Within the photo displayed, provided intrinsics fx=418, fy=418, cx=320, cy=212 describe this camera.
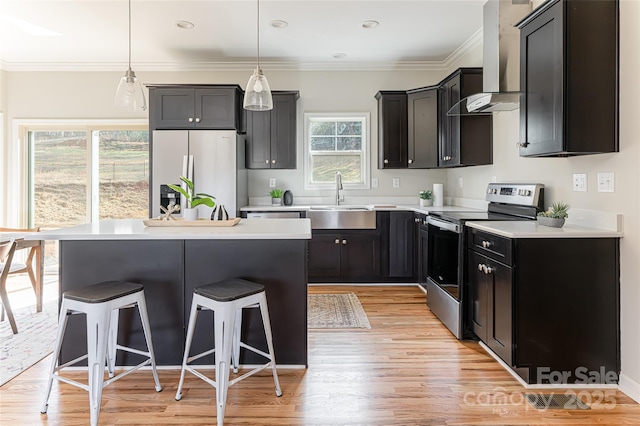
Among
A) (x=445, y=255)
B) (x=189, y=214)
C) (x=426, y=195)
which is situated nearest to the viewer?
(x=189, y=214)

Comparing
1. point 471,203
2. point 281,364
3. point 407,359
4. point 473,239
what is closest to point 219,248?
point 281,364

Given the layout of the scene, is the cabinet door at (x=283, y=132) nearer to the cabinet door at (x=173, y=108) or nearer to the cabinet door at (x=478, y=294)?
the cabinet door at (x=173, y=108)

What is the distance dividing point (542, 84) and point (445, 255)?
1460mm

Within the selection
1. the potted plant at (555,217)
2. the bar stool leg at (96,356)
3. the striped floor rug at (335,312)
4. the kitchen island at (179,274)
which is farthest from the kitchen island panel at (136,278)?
the potted plant at (555,217)

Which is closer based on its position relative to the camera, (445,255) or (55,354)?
(55,354)

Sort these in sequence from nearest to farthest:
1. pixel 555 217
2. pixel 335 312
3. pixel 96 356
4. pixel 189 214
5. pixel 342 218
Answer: pixel 96 356 < pixel 555 217 < pixel 189 214 < pixel 335 312 < pixel 342 218

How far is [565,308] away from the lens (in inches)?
91.0

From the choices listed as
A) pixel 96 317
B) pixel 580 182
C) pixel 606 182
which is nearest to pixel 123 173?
pixel 96 317

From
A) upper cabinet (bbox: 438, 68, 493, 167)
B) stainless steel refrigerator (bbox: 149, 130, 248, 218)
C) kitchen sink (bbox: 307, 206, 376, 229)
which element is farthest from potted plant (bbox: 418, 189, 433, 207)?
stainless steel refrigerator (bbox: 149, 130, 248, 218)

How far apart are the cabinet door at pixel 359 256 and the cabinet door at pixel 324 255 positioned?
0.06m

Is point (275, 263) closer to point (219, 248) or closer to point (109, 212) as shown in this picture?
point (219, 248)

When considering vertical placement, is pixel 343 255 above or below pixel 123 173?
below

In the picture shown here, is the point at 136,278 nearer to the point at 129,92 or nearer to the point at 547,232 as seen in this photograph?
the point at 129,92

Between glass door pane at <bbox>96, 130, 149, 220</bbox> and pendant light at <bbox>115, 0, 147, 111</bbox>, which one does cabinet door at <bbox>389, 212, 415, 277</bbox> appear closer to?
pendant light at <bbox>115, 0, 147, 111</bbox>
